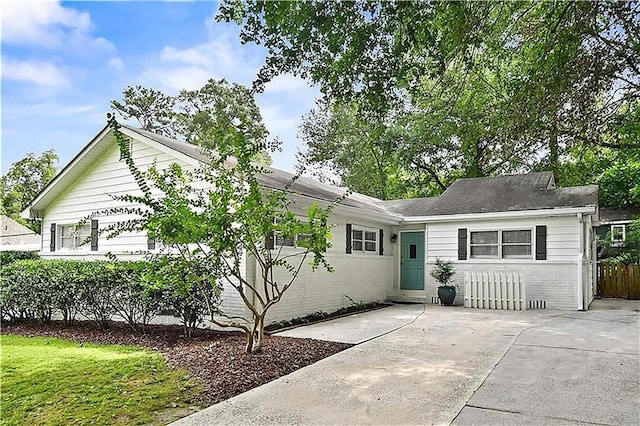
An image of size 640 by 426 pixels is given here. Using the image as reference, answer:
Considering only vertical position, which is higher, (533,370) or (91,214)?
(91,214)

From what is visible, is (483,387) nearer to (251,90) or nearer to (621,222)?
(251,90)

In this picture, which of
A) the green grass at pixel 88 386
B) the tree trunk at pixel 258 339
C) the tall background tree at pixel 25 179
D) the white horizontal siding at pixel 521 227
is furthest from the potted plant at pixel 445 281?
the tall background tree at pixel 25 179

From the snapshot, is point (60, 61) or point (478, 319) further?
point (478, 319)

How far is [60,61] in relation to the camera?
634 cm

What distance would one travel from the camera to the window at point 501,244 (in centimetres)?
Answer: 1202

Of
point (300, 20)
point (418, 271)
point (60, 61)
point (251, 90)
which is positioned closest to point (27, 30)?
point (60, 61)

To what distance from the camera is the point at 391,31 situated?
14.5 feet

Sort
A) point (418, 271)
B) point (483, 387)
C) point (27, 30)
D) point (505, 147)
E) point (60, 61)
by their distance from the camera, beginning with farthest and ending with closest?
1. point (418, 271)
2. point (505, 147)
3. point (60, 61)
4. point (27, 30)
5. point (483, 387)

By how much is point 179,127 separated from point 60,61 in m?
25.5

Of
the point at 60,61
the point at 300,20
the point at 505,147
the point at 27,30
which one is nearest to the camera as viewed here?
the point at 300,20

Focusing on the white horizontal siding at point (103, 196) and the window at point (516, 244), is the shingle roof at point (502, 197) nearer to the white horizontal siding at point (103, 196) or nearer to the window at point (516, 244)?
the window at point (516, 244)

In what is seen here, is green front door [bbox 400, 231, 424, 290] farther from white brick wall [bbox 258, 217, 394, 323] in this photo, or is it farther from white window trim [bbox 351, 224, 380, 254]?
white window trim [bbox 351, 224, 380, 254]

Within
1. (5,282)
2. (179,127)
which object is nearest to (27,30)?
(5,282)

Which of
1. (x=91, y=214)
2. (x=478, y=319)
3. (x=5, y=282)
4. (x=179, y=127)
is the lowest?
(x=478, y=319)
